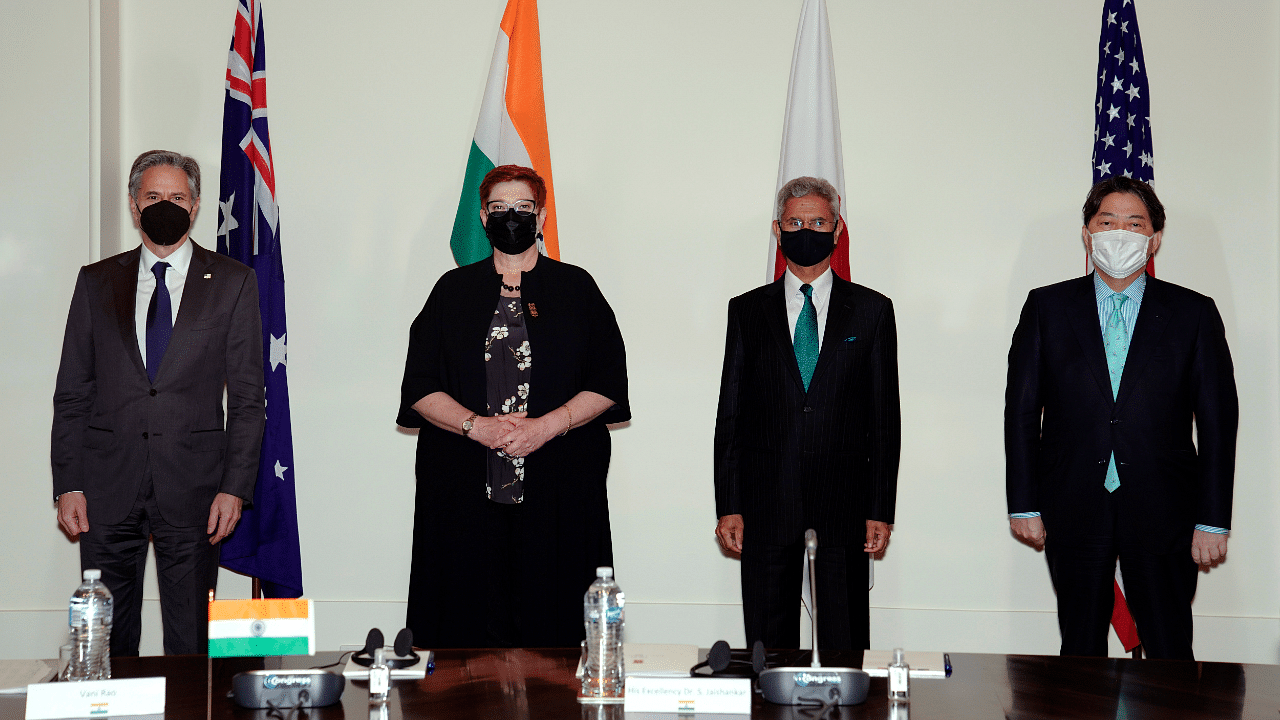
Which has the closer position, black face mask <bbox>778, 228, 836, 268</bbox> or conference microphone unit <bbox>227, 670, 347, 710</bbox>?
conference microphone unit <bbox>227, 670, 347, 710</bbox>

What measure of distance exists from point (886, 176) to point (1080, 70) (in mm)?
849

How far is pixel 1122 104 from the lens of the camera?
12.7ft

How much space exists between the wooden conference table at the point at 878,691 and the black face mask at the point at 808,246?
4.58 feet

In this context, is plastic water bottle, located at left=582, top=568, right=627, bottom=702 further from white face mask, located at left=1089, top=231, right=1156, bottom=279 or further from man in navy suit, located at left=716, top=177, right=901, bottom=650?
white face mask, located at left=1089, top=231, right=1156, bottom=279

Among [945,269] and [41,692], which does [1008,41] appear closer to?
[945,269]

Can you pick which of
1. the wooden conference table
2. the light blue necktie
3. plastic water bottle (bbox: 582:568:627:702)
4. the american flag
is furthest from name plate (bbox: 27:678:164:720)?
the american flag

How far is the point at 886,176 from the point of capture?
419cm

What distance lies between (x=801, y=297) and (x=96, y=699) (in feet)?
7.09

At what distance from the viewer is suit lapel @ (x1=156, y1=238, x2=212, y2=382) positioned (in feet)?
10.1

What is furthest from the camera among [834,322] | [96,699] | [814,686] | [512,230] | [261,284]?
[261,284]

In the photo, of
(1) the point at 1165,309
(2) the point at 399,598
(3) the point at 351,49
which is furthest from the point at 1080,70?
(2) the point at 399,598

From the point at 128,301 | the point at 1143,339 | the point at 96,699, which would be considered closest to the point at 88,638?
the point at 96,699

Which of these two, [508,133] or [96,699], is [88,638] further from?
[508,133]

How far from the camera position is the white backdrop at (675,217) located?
4066 mm
